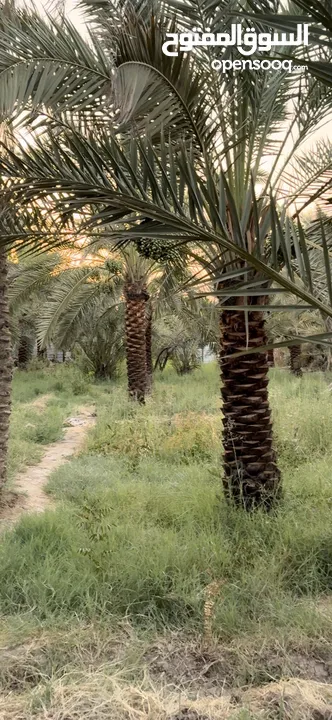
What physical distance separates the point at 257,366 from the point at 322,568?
167 cm

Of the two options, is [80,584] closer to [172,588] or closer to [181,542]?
[172,588]

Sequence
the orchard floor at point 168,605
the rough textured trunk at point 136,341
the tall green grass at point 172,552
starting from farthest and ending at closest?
1. the rough textured trunk at point 136,341
2. the tall green grass at point 172,552
3. the orchard floor at point 168,605

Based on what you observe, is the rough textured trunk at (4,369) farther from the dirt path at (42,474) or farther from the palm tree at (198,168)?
the palm tree at (198,168)

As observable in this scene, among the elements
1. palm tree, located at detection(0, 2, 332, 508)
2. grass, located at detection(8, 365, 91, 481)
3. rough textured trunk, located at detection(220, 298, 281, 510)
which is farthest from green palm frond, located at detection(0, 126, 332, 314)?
grass, located at detection(8, 365, 91, 481)

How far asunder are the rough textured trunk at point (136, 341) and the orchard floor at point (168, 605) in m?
6.04

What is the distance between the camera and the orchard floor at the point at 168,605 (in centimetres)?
234

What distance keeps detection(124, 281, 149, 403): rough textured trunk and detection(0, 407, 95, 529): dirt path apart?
Answer: 51.0 inches

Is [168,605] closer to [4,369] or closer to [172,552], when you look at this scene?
[172,552]

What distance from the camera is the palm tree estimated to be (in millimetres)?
2553

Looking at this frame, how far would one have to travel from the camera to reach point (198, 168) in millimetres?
4578

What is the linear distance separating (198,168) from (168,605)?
10.9ft

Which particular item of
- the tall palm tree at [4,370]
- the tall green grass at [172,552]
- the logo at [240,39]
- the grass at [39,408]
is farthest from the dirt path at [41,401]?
the logo at [240,39]

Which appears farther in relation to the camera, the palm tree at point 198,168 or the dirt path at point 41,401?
the dirt path at point 41,401

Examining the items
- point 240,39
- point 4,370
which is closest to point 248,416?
point 4,370
